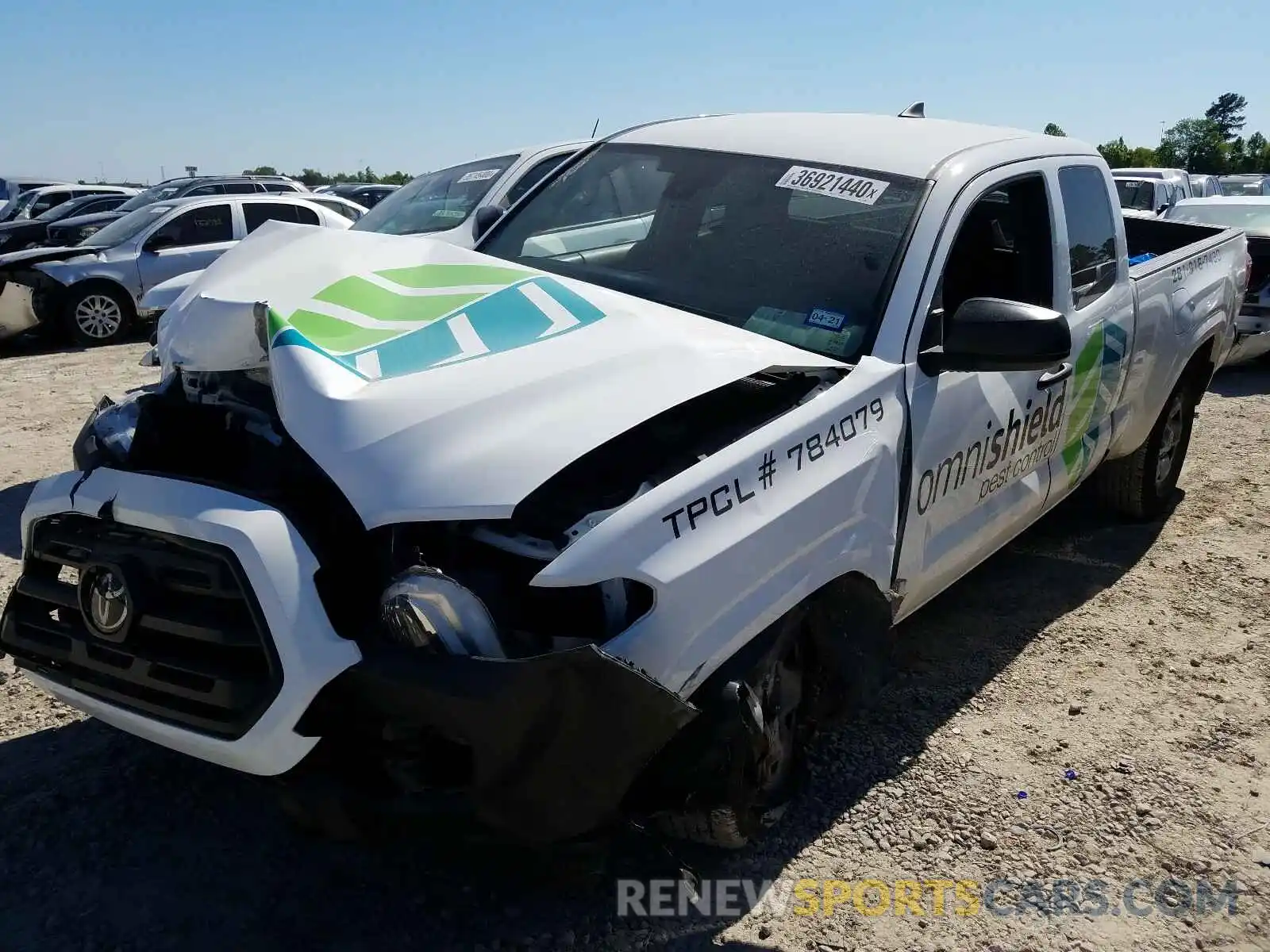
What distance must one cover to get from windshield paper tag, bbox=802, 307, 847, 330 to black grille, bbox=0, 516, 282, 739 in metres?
1.72

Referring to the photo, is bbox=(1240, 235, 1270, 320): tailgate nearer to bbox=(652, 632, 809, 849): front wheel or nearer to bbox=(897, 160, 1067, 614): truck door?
bbox=(897, 160, 1067, 614): truck door

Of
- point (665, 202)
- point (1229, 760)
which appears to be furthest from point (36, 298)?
point (1229, 760)

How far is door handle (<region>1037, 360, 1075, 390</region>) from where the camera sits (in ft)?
12.0

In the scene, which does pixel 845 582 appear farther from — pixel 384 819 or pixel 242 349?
pixel 242 349

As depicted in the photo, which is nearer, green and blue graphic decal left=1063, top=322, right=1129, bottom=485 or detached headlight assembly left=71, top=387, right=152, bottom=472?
detached headlight assembly left=71, top=387, right=152, bottom=472

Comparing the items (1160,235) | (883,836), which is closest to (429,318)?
(883,836)

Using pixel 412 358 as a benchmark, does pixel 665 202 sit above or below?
above

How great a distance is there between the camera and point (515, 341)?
270 cm

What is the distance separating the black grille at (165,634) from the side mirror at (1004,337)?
1.98 meters

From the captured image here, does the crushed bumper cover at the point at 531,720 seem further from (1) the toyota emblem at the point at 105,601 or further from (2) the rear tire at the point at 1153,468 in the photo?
(2) the rear tire at the point at 1153,468

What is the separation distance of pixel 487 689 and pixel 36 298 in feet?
34.5

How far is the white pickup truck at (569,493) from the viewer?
7.16ft

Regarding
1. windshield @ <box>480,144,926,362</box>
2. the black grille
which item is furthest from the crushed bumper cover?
windshield @ <box>480,144,926,362</box>

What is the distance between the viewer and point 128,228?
11781 mm
